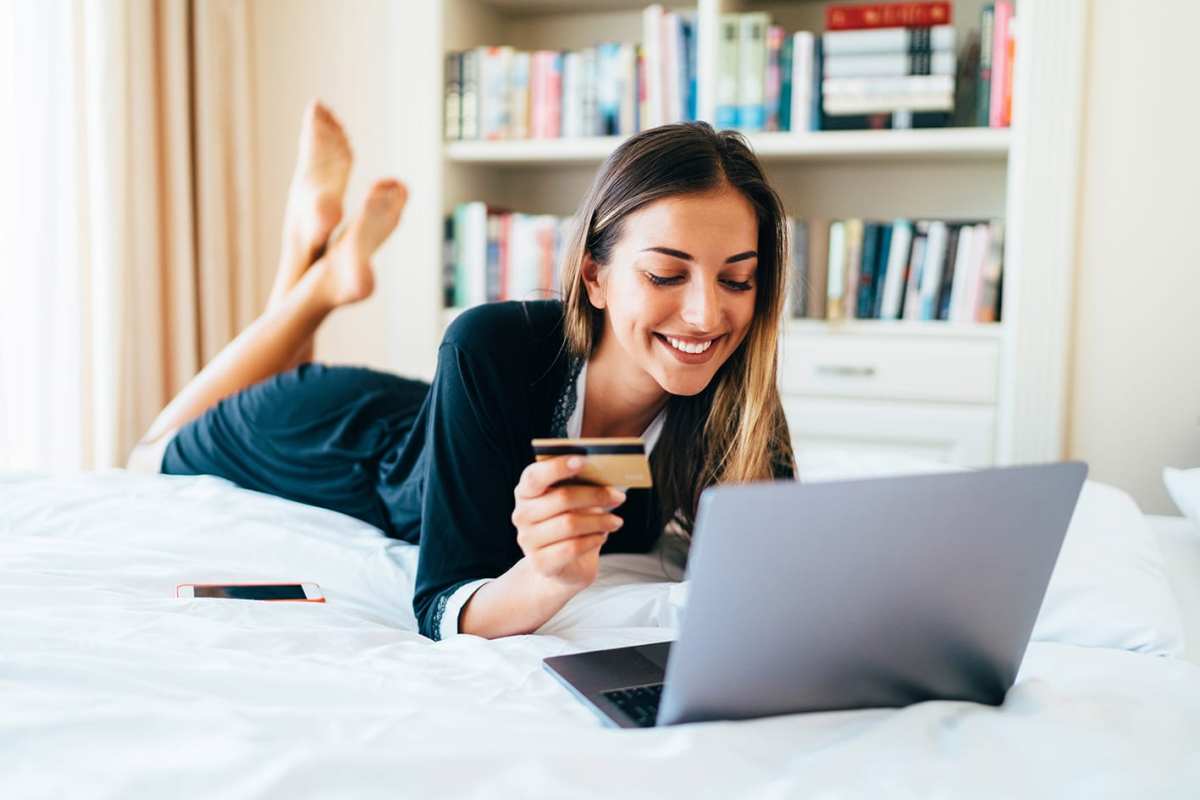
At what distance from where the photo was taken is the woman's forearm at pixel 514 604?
0.92m

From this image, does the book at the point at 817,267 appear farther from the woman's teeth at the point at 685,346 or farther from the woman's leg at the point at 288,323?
the woman's teeth at the point at 685,346

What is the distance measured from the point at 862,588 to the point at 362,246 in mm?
1375

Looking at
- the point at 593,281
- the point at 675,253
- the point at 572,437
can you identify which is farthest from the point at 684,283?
the point at 572,437

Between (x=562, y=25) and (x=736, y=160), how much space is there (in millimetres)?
1854

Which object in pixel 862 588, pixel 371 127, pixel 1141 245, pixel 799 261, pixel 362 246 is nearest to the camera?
pixel 862 588

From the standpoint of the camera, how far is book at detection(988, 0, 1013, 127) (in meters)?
2.18

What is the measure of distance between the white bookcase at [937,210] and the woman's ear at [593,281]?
4.14ft

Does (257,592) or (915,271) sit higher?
(915,271)

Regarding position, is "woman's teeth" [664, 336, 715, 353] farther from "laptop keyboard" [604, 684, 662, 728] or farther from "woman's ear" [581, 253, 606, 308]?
"laptop keyboard" [604, 684, 662, 728]


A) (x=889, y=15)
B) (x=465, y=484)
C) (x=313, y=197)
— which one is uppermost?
(x=889, y=15)

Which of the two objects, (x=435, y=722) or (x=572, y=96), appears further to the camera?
(x=572, y=96)

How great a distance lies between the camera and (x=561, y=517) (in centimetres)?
Answer: 81

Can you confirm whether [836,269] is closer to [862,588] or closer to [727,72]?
[727,72]

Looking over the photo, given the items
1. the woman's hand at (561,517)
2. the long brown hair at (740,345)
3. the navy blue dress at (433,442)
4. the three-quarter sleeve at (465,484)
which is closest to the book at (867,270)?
the navy blue dress at (433,442)
